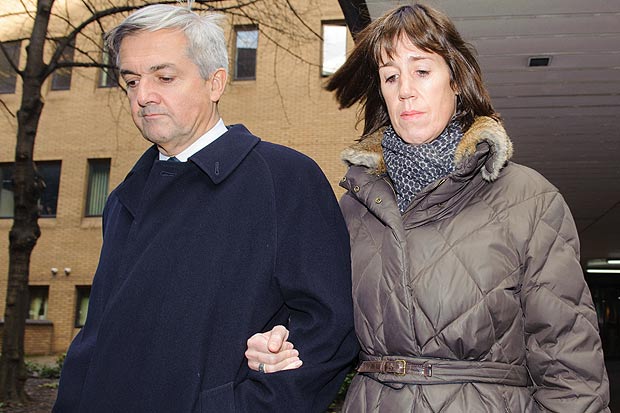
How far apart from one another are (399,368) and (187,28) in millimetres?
1397

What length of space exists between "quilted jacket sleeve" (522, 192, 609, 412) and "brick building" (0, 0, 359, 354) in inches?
666

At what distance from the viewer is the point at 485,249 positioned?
230 centimetres

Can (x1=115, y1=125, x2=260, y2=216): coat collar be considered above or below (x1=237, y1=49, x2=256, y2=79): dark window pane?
below

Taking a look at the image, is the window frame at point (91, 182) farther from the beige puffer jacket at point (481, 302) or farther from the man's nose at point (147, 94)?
the beige puffer jacket at point (481, 302)

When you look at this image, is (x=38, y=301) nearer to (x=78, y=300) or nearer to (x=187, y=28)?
(x=78, y=300)

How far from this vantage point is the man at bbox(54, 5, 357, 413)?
88.0 inches

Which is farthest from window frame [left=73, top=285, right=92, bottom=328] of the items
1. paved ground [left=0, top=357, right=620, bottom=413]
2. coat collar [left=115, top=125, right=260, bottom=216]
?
coat collar [left=115, top=125, right=260, bottom=216]

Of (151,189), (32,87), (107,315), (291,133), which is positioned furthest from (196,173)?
(291,133)

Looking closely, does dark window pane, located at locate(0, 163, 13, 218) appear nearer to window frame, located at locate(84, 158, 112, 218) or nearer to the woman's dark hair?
window frame, located at locate(84, 158, 112, 218)

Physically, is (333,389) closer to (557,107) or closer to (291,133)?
(557,107)

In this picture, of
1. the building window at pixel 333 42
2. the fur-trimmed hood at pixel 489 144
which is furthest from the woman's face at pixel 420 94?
the building window at pixel 333 42

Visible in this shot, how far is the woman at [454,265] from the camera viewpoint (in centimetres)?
A: 223

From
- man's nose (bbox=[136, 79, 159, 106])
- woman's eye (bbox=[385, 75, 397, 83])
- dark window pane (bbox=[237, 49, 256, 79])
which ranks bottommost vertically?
man's nose (bbox=[136, 79, 159, 106])

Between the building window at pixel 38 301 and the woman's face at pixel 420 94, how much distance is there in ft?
71.2
